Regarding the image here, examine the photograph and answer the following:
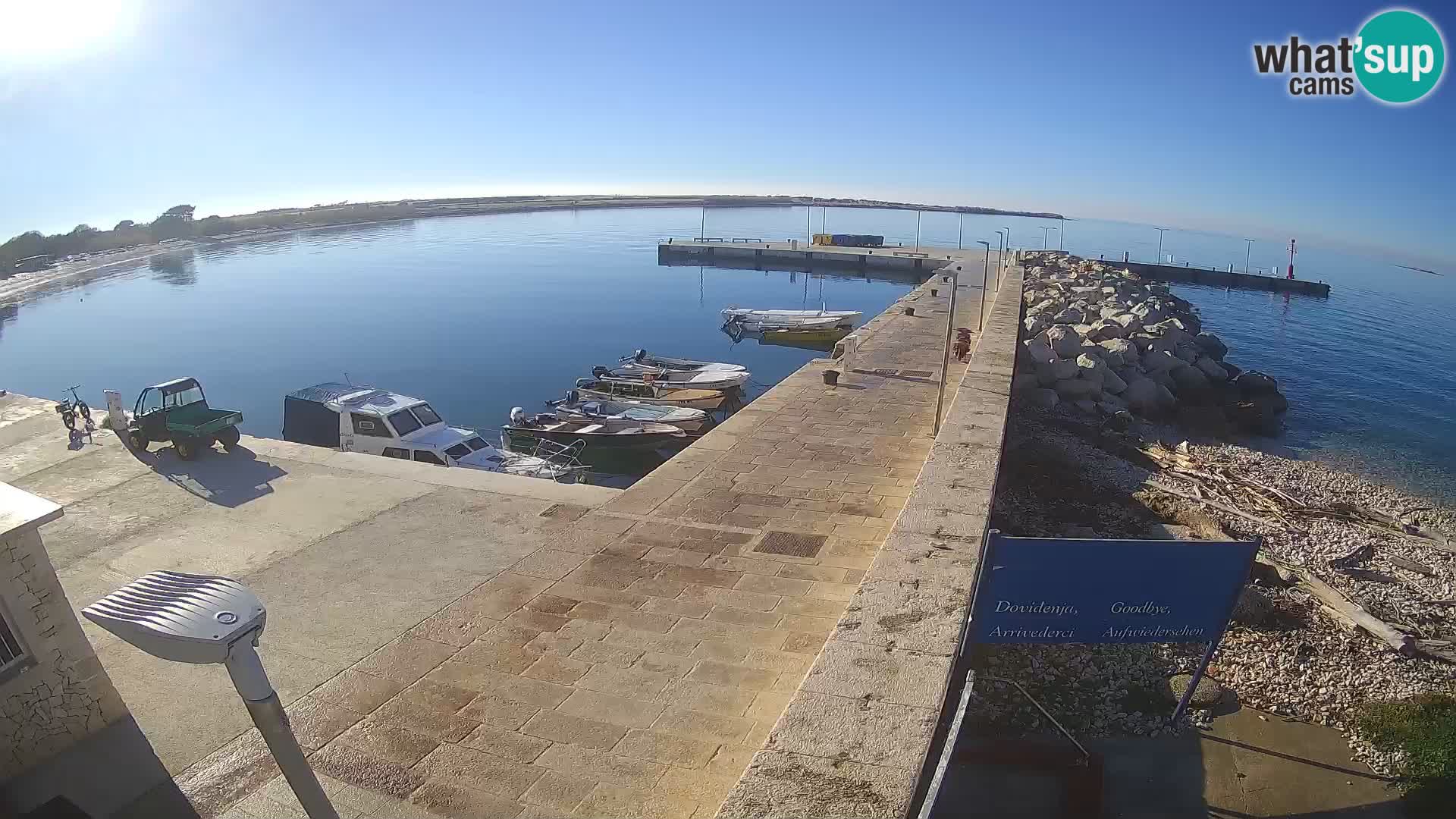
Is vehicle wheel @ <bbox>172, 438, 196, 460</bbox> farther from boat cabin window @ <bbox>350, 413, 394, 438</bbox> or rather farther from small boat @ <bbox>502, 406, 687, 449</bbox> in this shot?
small boat @ <bbox>502, 406, 687, 449</bbox>

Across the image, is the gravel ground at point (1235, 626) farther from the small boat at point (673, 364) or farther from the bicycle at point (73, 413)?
the bicycle at point (73, 413)

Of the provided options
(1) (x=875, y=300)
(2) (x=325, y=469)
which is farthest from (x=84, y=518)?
(1) (x=875, y=300)

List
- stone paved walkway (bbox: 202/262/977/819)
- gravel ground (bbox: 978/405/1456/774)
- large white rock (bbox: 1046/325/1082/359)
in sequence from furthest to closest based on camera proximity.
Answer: large white rock (bbox: 1046/325/1082/359), gravel ground (bbox: 978/405/1456/774), stone paved walkway (bbox: 202/262/977/819)

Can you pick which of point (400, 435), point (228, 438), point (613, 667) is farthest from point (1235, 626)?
point (400, 435)

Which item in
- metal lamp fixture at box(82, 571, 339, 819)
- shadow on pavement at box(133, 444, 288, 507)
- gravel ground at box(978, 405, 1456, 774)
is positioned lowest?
gravel ground at box(978, 405, 1456, 774)

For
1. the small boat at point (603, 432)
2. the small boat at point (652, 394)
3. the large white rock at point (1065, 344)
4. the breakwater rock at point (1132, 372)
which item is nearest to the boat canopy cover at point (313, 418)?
the small boat at point (603, 432)

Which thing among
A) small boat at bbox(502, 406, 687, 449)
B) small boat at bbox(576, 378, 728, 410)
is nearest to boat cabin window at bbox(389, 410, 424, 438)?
small boat at bbox(502, 406, 687, 449)

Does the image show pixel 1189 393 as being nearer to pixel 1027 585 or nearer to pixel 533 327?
pixel 1027 585
